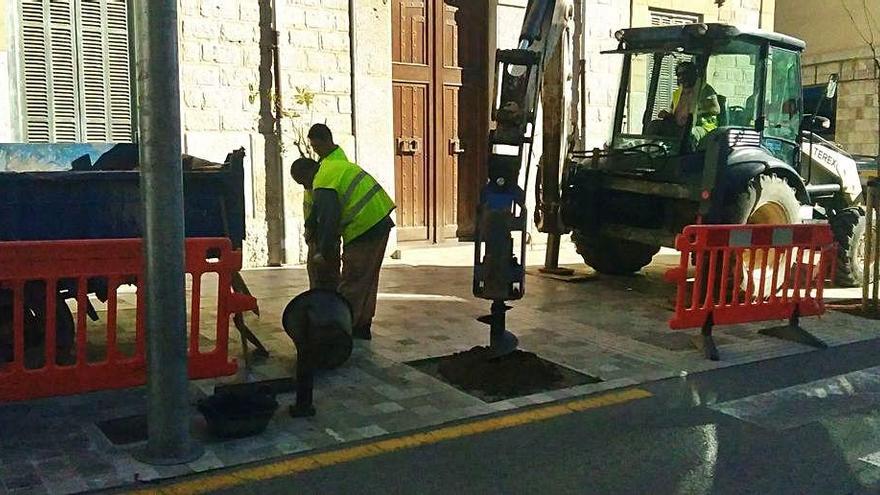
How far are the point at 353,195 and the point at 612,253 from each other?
4.50 meters

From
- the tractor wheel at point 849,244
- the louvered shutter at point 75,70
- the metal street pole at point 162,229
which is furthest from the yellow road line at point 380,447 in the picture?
the louvered shutter at point 75,70

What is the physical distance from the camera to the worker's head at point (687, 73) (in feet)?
29.1

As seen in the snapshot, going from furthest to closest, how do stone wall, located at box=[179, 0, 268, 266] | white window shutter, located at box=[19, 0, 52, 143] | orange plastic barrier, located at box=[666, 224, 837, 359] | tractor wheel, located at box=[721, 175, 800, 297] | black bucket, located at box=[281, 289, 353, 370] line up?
stone wall, located at box=[179, 0, 268, 266]
white window shutter, located at box=[19, 0, 52, 143]
tractor wheel, located at box=[721, 175, 800, 297]
orange plastic barrier, located at box=[666, 224, 837, 359]
black bucket, located at box=[281, 289, 353, 370]

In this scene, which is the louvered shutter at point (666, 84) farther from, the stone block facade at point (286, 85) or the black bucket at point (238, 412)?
the black bucket at point (238, 412)

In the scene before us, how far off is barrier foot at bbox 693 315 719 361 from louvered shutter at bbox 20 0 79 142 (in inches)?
262

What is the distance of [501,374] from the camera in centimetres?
605

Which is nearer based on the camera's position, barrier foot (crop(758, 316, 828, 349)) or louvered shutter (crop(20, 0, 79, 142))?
barrier foot (crop(758, 316, 828, 349))

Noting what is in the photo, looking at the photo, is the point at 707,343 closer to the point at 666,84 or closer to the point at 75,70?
the point at 666,84

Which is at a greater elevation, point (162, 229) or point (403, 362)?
point (162, 229)

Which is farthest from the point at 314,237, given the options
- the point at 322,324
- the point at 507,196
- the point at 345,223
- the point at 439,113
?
the point at 439,113

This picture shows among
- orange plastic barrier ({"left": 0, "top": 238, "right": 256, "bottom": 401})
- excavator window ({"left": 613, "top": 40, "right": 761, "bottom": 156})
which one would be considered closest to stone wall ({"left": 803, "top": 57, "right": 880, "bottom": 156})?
excavator window ({"left": 613, "top": 40, "right": 761, "bottom": 156})

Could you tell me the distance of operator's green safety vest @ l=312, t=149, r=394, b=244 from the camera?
6633mm

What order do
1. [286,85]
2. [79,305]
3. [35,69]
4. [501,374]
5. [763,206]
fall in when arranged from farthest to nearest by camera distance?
[286,85]
[35,69]
[763,206]
[501,374]
[79,305]

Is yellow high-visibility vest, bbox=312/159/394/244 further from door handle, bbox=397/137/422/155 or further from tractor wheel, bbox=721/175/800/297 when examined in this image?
door handle, bbox=397/137/422/155
